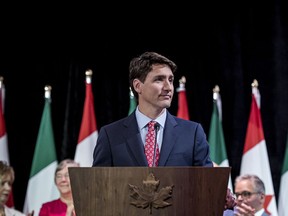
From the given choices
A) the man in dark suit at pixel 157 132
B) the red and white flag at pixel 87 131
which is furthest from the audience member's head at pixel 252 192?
the man in dark suit at pixel 157 132

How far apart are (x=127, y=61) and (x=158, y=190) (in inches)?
167

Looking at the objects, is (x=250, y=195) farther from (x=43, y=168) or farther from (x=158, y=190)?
(x=158, y=190)

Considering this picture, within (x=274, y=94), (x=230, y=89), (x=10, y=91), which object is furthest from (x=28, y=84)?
(x=274, y=94)

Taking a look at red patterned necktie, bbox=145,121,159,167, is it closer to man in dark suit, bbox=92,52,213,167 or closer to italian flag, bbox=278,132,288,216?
man in dark suit, bbox=92,52,213,167

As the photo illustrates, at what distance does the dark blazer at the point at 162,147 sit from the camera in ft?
8.59

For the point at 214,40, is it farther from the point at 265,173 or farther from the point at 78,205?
the point at 78,205

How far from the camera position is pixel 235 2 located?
21.0 feet

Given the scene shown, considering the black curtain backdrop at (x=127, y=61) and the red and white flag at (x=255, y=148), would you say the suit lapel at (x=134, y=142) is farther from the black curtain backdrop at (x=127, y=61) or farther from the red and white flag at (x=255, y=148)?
the black curtain backdrop at (x=127, y=61)

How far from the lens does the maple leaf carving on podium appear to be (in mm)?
2254

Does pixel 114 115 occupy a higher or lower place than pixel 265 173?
higher

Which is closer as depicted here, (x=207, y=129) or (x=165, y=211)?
(x=165, y=211)

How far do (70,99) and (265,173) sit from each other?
208 cm

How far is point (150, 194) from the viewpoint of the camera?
7.41ft

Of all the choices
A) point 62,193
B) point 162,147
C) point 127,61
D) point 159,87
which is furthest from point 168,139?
point 127,61
